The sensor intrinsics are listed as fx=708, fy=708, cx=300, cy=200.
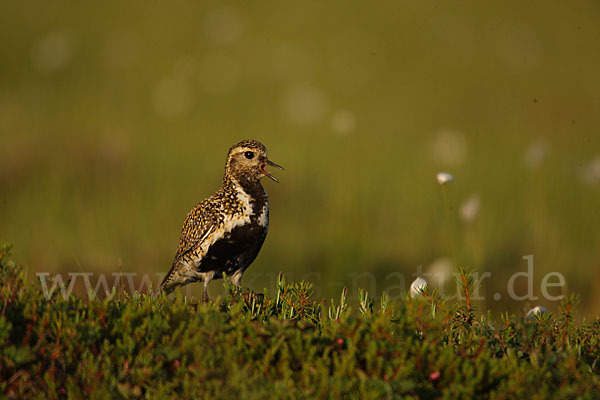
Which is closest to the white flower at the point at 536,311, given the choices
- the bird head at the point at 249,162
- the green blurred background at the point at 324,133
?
the green blurred background at the point at 324,133

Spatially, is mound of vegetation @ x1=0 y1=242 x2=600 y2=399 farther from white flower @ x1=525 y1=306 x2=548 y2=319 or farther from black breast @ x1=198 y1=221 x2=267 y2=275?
black breast @ x1=198 y1=221 x2=267 y2=275

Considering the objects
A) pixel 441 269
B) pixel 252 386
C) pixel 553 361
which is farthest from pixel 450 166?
pixel 252 386

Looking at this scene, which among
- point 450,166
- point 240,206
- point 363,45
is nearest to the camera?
point 240,206

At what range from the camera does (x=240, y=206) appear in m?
5.72

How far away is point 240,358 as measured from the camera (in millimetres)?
3551

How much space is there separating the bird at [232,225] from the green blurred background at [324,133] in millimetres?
926

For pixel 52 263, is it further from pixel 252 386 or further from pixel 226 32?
pixel 226 32

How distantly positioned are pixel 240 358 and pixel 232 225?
2196 millimetres

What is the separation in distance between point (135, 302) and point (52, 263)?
13.1 feet

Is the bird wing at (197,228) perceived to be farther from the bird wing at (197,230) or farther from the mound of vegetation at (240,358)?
the mound of vegetation at (240,358)

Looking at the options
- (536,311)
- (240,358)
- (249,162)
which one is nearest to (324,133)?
(249,162)

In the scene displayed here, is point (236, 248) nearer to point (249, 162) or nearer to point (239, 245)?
point (239, 245)

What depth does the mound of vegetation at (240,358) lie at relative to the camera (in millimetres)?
3293

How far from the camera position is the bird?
567 cm
